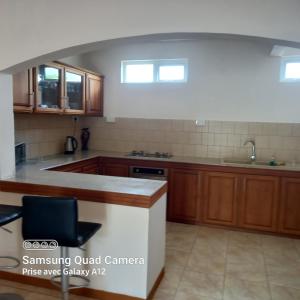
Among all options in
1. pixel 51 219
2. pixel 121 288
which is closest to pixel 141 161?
pixel 121 288

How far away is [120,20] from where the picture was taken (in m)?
2.14

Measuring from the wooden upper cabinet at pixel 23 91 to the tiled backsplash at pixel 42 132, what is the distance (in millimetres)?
621

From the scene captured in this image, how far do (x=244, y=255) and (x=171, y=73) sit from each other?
9.09 feet

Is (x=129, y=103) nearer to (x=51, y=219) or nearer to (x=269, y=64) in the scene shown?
(x=269, y=64)

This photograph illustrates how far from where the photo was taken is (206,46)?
14.2 feet

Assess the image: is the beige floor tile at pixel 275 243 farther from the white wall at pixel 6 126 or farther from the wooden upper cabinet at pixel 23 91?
the wooden upper cabinet at pixel 23 91

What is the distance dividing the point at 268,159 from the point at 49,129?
3.13 metres

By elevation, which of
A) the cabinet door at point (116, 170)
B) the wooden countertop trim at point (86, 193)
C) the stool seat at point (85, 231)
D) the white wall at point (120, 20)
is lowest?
the stool seat at point (85, 231)

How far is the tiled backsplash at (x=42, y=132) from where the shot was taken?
12.1 feet

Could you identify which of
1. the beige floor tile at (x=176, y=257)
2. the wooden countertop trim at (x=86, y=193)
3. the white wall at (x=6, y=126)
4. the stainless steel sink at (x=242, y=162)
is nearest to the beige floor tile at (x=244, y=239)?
the beige floor tile at (x=176, y=257)

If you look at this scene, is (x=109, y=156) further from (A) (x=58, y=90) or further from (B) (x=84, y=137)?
(A) (x=58, y=90)

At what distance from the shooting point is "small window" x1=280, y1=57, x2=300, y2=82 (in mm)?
4047

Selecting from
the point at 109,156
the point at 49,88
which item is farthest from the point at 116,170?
the point at 49,88

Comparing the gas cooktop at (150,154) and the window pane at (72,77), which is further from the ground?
the window pane at (72,77)
